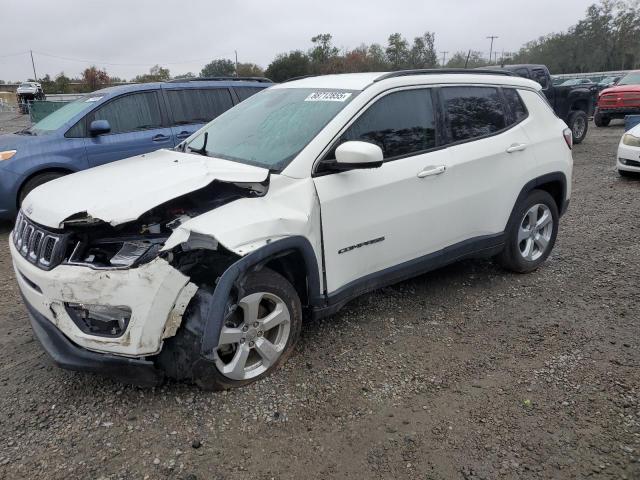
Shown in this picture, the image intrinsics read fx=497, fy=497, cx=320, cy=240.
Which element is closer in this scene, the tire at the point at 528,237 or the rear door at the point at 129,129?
the tire at the point at 528,237

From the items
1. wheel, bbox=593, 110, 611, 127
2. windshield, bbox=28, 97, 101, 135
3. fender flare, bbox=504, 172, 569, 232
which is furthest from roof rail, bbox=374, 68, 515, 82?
wheel, bbox=593, 110, 611, 127

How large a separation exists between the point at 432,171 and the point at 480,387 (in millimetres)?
1520

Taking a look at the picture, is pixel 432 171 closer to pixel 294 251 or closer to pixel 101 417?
pixel 294 251

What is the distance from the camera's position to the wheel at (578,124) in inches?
516

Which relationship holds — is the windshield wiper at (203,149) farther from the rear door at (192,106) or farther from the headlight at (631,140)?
the headlight at (631,140)

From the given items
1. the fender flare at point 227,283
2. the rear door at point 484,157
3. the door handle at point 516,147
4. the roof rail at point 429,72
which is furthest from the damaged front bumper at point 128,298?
the door handle at point 516,147

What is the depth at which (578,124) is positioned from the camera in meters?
13.4

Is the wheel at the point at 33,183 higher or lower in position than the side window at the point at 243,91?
lower

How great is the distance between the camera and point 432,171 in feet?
11.8

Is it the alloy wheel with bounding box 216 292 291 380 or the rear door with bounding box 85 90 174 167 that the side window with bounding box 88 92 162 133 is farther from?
the alloy wheel with bounding box 216 292 291 380

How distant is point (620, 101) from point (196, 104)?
14.6 m

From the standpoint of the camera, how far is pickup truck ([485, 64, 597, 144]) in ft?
41.9

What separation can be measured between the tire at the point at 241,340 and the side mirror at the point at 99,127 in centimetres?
449

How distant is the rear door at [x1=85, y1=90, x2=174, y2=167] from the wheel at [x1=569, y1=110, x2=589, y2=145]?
35.4 ft
